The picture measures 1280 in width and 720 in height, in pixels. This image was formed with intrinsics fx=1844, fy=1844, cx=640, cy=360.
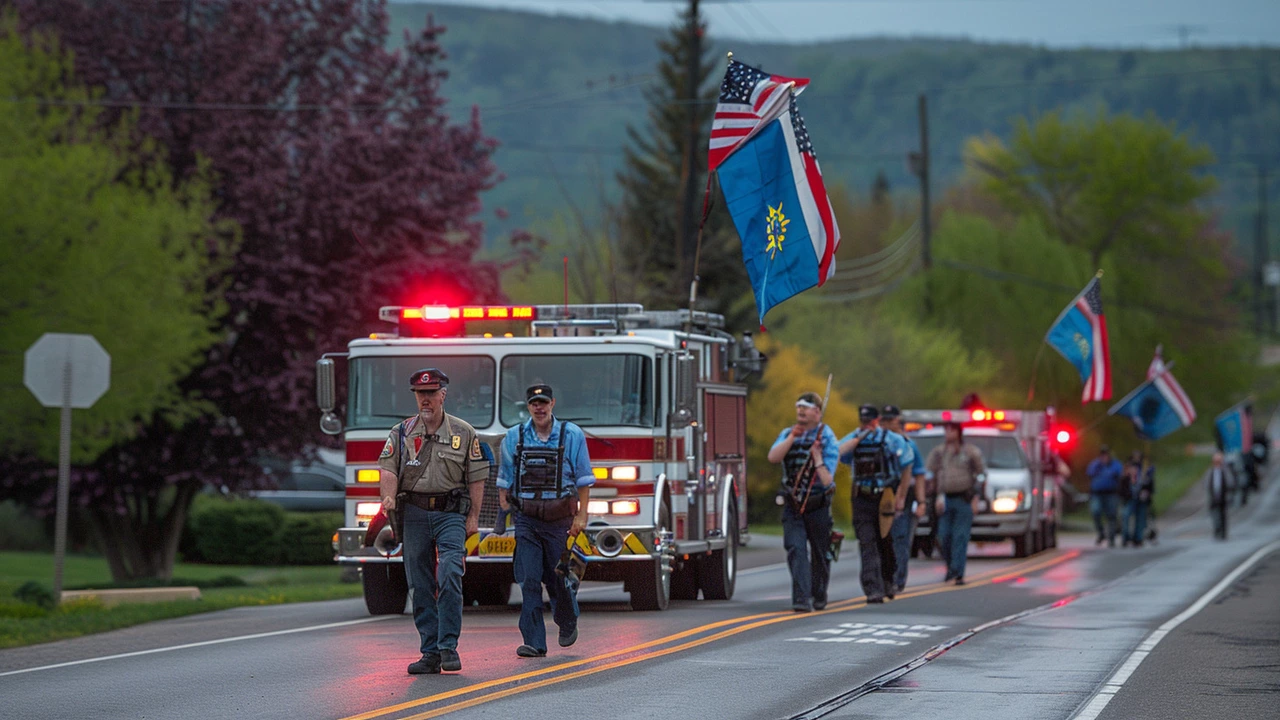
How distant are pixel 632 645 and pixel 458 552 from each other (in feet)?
6.87

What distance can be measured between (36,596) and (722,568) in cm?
683

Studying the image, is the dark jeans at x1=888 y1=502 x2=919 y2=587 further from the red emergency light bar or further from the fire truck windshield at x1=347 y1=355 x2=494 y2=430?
the fire truck windshield at x1=347 y1=355 x2=494 y2=430

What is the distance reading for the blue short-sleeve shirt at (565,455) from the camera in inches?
496

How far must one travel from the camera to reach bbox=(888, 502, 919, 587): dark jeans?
1864 cm

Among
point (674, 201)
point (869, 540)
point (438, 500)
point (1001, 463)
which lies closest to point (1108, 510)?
point (1001, 463)

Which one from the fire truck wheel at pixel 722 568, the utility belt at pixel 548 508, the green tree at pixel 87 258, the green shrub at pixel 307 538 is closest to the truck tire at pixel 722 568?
the fire truck wheel at pixel 722 568

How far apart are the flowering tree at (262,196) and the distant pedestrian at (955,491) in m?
10.9

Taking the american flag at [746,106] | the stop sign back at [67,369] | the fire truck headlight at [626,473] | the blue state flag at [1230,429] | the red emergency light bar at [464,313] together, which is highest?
the american flag at [746,106]

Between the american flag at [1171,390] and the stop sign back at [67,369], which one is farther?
the american flag at [1171,390]

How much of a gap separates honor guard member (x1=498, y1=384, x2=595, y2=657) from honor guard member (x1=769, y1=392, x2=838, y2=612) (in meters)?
3.67

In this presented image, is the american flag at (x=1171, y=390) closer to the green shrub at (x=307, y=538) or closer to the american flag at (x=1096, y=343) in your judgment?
the american flag at (x=1096, y=343)

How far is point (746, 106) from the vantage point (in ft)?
58.1

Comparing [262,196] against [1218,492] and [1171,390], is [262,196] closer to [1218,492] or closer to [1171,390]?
[1171,390]

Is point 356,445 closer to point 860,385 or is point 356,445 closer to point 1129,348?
point 860,385
